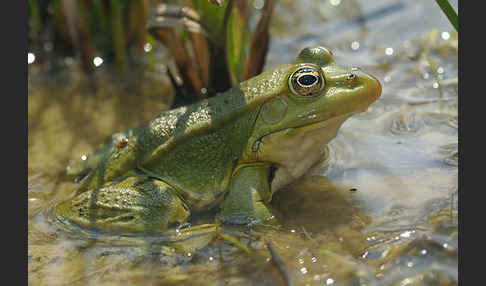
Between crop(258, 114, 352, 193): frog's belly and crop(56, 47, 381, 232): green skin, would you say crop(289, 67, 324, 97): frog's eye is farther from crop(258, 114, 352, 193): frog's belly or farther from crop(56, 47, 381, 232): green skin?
crop(258, 114, 352, 193): frog's belly

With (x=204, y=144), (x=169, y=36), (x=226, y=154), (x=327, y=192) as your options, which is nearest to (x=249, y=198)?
(x=226, y=154)

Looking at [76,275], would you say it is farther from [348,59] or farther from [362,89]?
[348,59]

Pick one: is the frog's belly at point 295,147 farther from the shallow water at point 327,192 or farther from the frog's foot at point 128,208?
the frog's foot at point 128,208

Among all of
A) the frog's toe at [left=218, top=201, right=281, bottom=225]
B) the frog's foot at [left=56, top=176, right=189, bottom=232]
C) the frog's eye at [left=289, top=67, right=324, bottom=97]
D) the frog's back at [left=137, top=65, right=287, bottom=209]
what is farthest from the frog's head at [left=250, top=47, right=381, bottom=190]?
the frog's foot at [left=56, top=176, right=189, bottom=232]

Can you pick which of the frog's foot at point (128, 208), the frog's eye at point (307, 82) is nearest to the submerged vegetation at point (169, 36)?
the frog's eye at point (307, 82)

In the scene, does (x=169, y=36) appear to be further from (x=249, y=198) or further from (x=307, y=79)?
(x=249, y=198)

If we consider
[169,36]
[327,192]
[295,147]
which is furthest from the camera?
[169,36]
